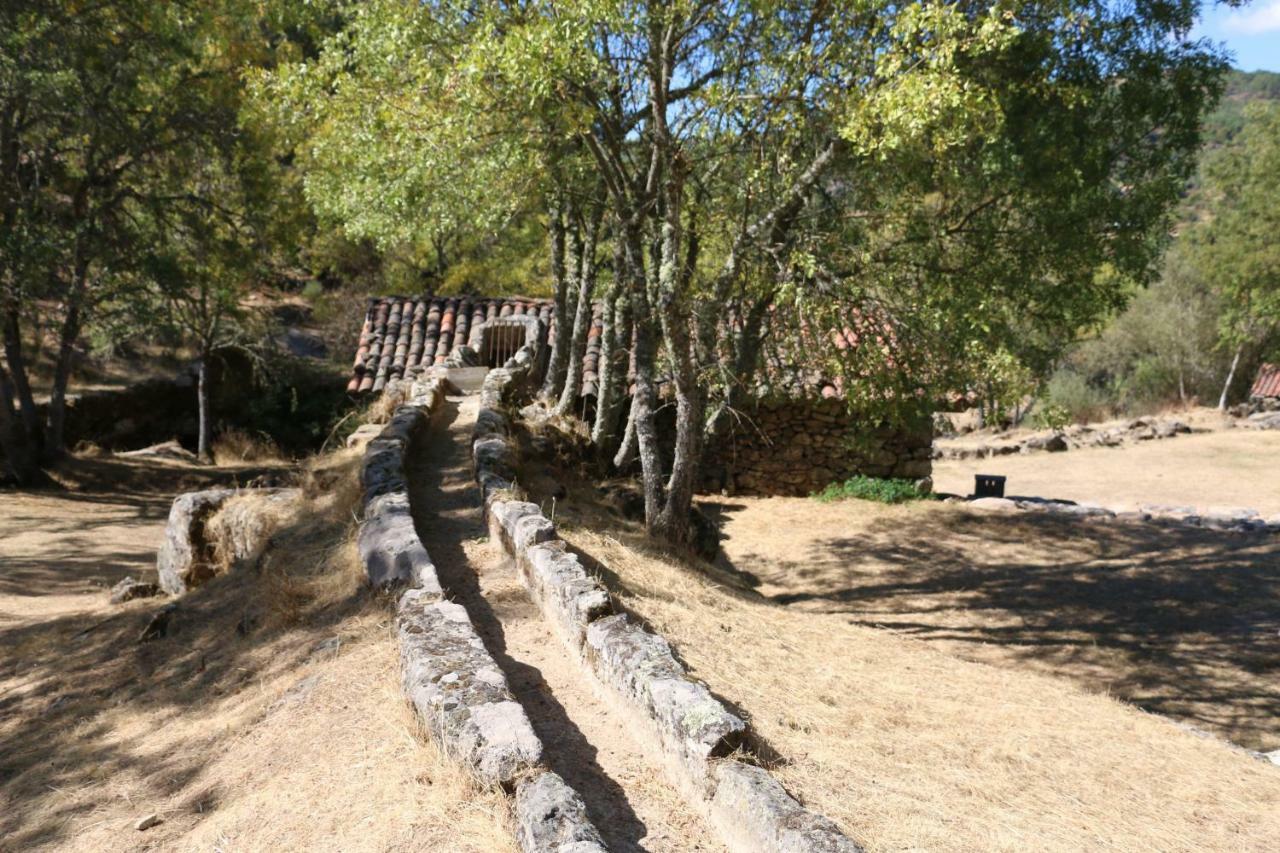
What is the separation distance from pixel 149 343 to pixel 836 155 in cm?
2155

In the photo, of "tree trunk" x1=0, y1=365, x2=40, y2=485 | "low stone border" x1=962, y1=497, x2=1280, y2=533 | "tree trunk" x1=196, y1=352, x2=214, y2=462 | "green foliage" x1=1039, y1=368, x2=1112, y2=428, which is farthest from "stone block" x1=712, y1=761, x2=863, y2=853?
"green foliage" x1=1039, y1=368, x2=1112, y2=428

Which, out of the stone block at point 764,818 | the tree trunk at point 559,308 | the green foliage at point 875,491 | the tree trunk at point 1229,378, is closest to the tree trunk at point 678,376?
the tree trunk at point 559,308

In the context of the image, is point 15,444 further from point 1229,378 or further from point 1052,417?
point 1229,378

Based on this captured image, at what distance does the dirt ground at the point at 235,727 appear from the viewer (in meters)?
3.93

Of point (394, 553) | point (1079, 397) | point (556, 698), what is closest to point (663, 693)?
point (556, 698)

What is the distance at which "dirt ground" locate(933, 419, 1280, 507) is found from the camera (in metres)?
19.3

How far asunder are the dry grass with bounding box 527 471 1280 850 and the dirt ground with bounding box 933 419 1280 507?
13.1 meters

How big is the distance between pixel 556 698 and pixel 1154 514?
14.2m

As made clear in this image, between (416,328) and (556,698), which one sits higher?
(416,328)

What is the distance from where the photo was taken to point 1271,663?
9383 millimetres

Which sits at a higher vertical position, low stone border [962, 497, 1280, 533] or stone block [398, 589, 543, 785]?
stone block [398, 589, 543, 785]

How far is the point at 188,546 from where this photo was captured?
9.23m

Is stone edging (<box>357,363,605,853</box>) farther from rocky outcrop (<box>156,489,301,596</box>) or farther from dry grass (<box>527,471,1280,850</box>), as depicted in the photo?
rocky outcrop (<box>156,489,301,596</box>)

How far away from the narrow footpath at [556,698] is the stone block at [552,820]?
0.30 metres
